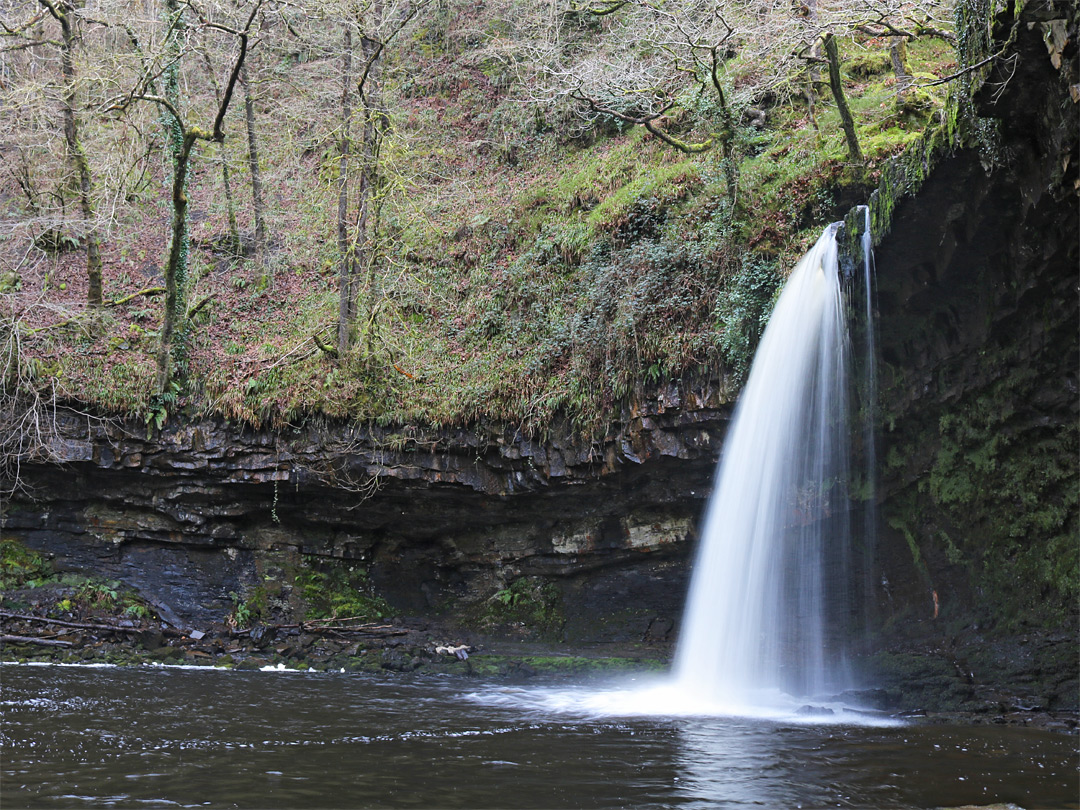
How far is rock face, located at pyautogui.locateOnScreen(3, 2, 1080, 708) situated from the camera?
285 inches

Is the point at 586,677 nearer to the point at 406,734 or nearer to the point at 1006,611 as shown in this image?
the point at 406,734

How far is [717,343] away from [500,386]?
→ 402 centimetres

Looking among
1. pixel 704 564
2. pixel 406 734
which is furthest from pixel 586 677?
pixel 406 734

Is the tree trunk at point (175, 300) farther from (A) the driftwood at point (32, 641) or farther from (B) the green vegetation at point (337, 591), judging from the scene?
(A) the driftwood at point (32, 641)

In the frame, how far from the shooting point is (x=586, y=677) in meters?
10.8

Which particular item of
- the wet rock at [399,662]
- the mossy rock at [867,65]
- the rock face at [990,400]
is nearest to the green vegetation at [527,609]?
the wet rock at [399,662]

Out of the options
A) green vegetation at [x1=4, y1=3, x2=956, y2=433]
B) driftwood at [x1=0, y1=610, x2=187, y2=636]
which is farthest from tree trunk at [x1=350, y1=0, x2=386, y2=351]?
driftwood at [x1=0, y1=610, x2=187, y2=636]

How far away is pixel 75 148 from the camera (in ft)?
48.2

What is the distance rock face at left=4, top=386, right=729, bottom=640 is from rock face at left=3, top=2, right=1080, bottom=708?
4cm

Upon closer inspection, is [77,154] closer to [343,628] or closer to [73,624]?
[73,624]

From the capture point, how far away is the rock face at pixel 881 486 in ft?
23.7

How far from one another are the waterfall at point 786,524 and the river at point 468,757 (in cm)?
251

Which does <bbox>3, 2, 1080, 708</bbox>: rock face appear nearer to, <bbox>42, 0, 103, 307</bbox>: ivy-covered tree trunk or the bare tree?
the bare tree

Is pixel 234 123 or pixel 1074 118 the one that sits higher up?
pixel 234 123
